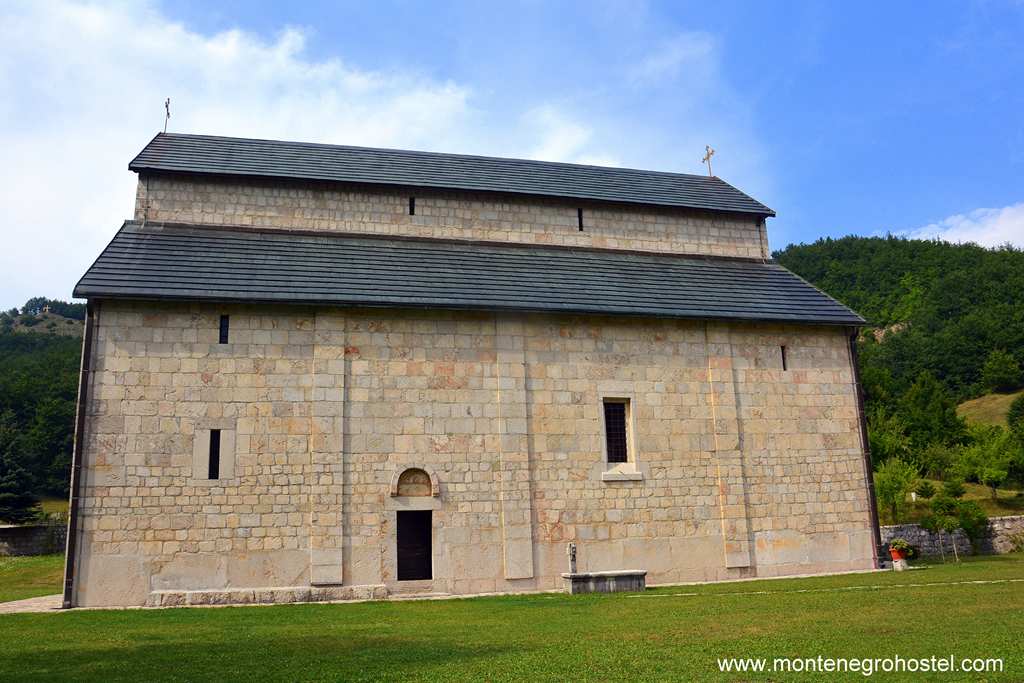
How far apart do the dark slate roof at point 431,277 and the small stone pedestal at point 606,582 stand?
20.6ft

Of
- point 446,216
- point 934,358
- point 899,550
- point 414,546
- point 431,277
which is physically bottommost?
point 899,550

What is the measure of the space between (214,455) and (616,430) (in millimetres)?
9425

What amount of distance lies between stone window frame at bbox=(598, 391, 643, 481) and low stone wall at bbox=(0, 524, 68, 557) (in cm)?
2134

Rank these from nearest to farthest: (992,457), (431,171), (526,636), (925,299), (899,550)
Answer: (526,636) < (899,550) < (431,171) < (992,457) < (925,299)

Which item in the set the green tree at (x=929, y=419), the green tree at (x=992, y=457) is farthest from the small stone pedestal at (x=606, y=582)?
the green tree at (x=929, y=419)

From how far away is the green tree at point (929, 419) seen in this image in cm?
5369

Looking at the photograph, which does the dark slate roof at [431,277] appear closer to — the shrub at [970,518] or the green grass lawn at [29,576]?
the green grass lawn at [29,576]

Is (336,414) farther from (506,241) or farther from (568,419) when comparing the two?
(506,241)

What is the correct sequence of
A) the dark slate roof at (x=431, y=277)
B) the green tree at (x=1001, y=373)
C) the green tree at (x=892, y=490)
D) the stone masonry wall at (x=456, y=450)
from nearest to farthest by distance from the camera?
the stone masonry wall at (x=456, y=450) < the dark slate roof at (x=431, y=277) < the green tree at (x=892, y=490) < the green tree at (x=1001, y=373)

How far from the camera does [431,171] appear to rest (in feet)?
70.9

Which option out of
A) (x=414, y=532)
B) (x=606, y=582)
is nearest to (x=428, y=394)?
(x=414, y=532)

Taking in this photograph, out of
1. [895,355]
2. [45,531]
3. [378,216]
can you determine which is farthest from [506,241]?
[895,355]

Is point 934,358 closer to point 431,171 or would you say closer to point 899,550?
point 899,550

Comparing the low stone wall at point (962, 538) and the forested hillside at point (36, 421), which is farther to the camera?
the forested hillside at point (36, 421)
